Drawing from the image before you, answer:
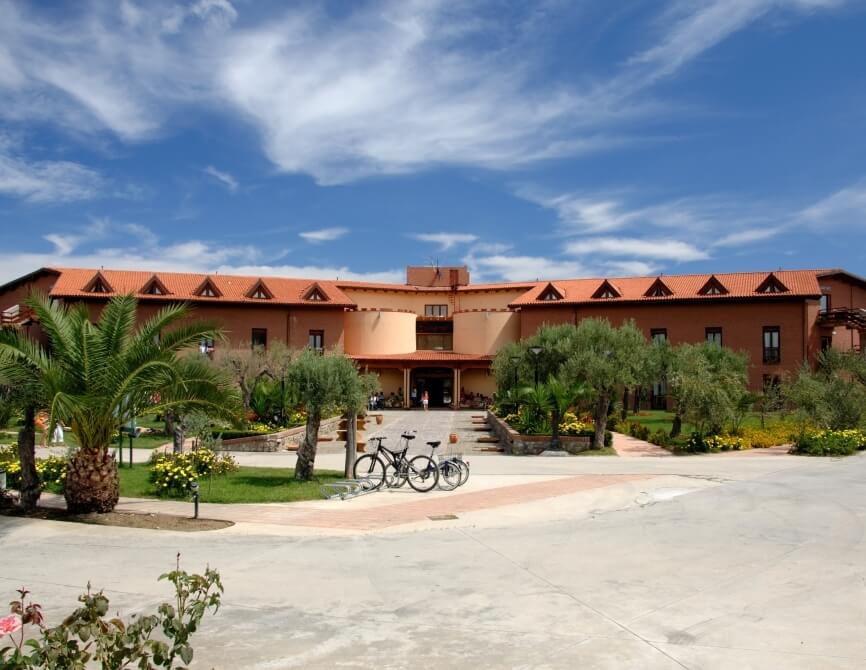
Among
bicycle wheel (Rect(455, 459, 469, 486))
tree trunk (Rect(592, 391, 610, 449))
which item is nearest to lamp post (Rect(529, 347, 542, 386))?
tree trunk (Rect(592, 391, 610, 449))

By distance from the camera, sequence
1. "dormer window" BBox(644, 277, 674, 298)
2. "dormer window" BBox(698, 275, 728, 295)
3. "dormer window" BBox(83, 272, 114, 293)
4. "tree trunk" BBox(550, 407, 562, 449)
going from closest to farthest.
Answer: "tree trunk" BBox(550, 407, 562, 449) → "dormer window" BBox(698, 275, 728, 295) → "dormer window" BBox(83, 272, 114, 293) → "dormer window" BBox(644, 277, 674, 298)

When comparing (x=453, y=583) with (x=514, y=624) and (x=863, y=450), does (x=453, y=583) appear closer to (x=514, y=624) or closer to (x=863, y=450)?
(x=514, y=624)

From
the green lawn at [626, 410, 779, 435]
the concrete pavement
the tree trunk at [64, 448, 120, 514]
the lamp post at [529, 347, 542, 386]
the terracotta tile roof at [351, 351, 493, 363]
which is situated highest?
the terracotta tile roof at [351, 351, 493, 363]

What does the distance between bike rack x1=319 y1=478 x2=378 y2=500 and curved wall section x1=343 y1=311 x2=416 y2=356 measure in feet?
118

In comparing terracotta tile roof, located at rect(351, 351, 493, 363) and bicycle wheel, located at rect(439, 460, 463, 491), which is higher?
terracotta tile roof, located at rect(351, 351, 493, 363)

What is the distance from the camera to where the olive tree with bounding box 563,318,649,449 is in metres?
24.0

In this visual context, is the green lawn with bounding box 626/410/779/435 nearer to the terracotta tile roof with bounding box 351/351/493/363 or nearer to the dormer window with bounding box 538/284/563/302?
the dormer window with bounding box 538/284/563/302

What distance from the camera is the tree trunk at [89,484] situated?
11.8m

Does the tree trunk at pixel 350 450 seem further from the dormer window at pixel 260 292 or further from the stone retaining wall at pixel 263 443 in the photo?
the dormer window at pixel 260 292

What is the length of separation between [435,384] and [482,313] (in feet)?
20.0

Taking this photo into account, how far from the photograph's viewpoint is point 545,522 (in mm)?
11898

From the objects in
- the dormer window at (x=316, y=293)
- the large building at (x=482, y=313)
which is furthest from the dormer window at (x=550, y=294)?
the dormer window at (x=316, y=293)

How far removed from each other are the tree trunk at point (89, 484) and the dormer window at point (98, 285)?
38.3 m

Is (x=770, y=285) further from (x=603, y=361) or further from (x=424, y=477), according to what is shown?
(x=424, y=477)
